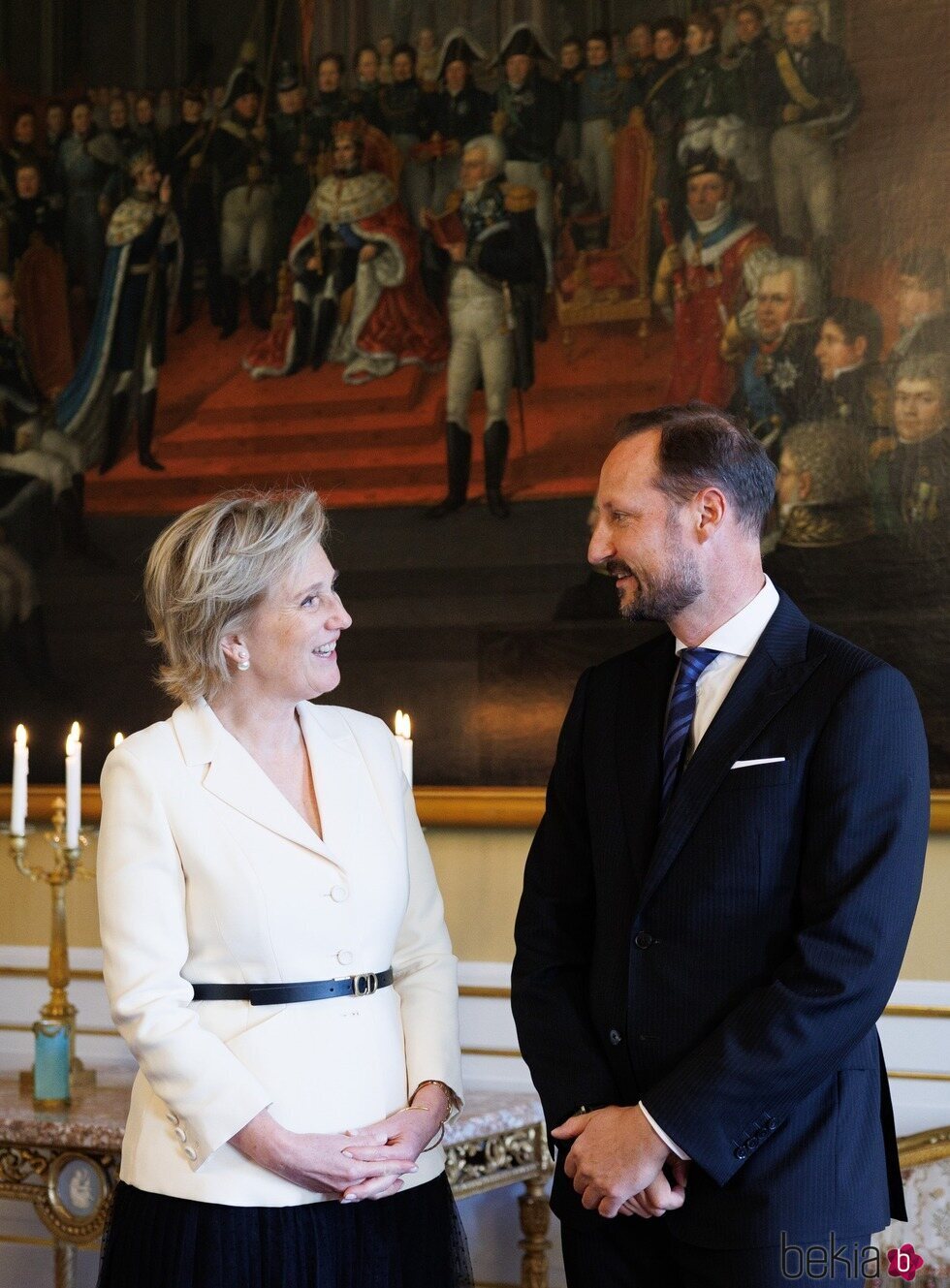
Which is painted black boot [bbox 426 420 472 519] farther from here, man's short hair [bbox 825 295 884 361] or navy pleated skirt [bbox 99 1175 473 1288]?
navy pleated skirt [bbox 99 1175 473 1288]

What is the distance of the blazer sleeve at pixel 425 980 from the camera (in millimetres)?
2799

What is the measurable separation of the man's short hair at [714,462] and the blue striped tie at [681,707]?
257mm

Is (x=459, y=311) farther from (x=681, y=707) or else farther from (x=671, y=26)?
(x=681, y=707)

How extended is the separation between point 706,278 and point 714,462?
1.65 metres

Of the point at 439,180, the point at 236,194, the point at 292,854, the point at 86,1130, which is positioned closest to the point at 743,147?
the point at 439,180

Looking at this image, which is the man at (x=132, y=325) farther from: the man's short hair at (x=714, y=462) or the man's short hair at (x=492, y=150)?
the man's short hair at (x=714, y=462)

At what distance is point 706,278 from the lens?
4172mm

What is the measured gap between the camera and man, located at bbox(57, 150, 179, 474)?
15.7ft

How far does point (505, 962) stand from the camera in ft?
14.4

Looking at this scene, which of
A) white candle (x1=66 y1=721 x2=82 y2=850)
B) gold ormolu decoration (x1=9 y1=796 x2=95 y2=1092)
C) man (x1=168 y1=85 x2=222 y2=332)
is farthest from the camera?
man (x1=168 y1=85 x2=222 y2=332)

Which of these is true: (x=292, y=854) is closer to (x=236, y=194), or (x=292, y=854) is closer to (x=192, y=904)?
(x=192, y=904)

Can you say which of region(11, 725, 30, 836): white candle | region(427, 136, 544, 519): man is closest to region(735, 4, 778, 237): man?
region(427, 136, 544, 519): man

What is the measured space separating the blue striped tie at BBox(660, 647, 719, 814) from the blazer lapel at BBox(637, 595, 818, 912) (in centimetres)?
8

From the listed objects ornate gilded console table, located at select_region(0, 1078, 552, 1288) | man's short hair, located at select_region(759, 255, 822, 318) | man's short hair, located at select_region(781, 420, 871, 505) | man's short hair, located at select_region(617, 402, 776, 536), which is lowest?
ornate gilded console table, located at select_region(0, 1078, 552, 1288)
